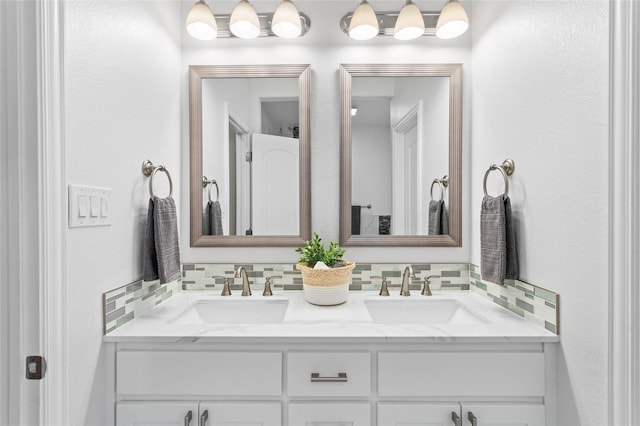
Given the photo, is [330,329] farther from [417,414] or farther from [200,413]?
[200,413]

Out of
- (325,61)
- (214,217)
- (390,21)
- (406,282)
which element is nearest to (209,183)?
(214,217)

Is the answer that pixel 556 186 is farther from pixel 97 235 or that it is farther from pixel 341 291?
pixel 97 235

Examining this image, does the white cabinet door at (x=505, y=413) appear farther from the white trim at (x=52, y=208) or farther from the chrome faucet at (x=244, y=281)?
the white trim at (x=52, y=208)

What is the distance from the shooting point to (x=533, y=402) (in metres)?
1.05

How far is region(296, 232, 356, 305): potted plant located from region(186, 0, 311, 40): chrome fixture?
0.93 metres

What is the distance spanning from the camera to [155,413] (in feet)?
3.44

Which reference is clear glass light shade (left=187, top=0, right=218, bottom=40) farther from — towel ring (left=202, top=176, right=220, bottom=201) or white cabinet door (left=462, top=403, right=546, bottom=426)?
white cabinet door (left=462, top=403, right=546, bottom=426)

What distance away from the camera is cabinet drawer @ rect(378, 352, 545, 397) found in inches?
41.1

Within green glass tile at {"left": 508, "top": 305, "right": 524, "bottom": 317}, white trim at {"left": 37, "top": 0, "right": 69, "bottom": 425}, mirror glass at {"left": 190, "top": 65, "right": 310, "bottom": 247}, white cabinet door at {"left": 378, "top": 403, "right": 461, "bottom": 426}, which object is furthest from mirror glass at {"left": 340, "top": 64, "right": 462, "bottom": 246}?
white trim at {"left": 37, "top": 0, "right": 69, "bottom": 425}

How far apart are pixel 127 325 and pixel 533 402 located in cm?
133

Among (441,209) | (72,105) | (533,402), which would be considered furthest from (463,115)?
(72,105)

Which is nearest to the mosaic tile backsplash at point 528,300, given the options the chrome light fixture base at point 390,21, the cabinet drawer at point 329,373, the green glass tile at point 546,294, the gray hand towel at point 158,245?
the green glass tile at point 546,294

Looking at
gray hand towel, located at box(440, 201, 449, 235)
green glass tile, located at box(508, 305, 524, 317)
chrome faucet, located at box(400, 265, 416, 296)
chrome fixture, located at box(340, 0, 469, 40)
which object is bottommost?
green glass tile, located at box(508, 305, 524, 317)

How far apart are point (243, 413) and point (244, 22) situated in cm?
A: 149
